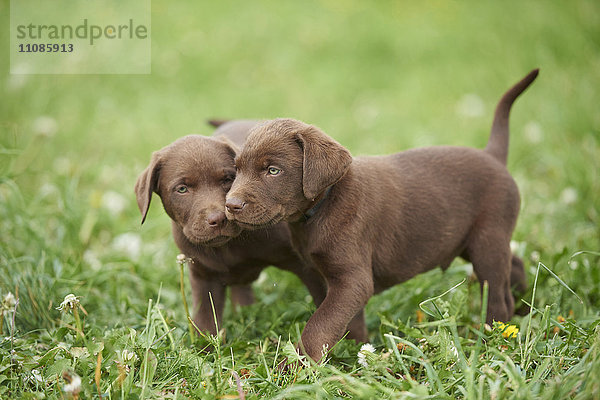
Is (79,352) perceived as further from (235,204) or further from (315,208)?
(315,208)

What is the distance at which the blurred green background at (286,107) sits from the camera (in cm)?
514

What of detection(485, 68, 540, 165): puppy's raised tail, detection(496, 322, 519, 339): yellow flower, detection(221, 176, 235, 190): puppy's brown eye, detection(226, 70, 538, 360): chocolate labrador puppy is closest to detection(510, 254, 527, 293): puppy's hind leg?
detection(226, 70, 538, 360): chocolate labrador puppy

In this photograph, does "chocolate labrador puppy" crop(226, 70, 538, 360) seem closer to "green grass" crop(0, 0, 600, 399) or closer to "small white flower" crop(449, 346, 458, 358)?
"green grass" crop(0, 0, 600, 399)

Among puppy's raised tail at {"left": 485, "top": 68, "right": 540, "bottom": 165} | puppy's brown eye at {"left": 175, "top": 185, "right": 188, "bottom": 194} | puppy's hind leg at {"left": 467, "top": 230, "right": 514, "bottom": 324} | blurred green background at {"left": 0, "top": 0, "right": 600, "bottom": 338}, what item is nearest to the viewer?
puppy's brown eye at {"left": 175, "top": 185, "right": 188, "bottom": 194}

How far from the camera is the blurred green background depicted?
5.14 metres

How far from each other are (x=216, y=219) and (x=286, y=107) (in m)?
5.73

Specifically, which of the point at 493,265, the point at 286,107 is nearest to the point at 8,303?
the point at 493,265

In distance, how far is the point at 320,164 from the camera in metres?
3.33

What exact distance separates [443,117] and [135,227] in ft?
14.4

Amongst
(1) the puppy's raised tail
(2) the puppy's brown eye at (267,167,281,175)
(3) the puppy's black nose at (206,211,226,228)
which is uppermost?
(1) the puppy's raised tail

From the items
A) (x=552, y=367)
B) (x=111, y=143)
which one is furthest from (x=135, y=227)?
(x=552, y=367)

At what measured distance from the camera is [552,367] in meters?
3.05

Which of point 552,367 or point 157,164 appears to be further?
point 157,164

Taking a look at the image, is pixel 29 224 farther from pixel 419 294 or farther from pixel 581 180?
pixel 581 180
